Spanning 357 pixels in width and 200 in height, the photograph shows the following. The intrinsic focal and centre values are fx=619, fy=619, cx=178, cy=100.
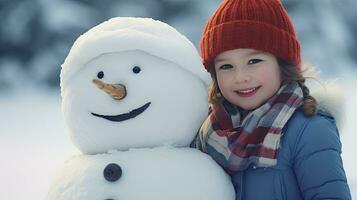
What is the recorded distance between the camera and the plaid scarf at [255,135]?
1395 millimetres

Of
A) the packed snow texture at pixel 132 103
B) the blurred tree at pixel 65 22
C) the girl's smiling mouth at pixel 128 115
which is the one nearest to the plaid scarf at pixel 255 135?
the packed snow texture at pixel 132 103

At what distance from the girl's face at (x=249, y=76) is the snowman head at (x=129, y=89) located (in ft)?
0.42

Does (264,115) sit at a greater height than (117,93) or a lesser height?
lesser

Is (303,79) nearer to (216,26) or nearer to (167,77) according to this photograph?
(216,26)

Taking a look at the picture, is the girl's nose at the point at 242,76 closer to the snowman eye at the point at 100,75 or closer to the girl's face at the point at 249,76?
the girl's face at the point at 249,76

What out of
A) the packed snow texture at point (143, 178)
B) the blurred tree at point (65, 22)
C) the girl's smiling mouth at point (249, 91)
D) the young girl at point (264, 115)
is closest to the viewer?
the packed snow texture at point (143, 178)

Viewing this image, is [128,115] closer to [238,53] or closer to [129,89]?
[129,89]

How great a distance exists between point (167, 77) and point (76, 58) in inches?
8.1

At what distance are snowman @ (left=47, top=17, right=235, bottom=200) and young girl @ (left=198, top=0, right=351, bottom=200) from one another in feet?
0.26

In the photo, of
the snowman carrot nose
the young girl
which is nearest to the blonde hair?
the young girl

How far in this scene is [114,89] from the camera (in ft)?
4.20

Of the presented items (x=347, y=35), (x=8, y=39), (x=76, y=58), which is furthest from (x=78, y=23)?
(x=76, y=58)

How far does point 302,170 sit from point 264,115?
0.16 m

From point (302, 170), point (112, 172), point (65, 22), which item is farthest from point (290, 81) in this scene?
point (65, 22)
